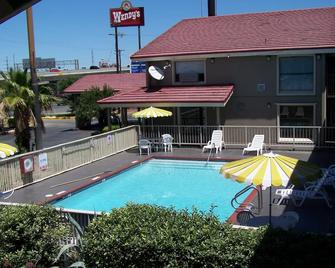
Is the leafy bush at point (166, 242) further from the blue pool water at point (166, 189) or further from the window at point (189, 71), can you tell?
the window at point (189, 71)

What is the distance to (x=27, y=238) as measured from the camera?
24.4 feet

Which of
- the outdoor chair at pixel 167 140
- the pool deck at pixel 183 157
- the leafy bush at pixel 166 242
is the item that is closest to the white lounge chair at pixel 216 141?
the pool deck at pixel 183 157

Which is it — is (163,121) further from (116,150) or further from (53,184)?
(53,184)

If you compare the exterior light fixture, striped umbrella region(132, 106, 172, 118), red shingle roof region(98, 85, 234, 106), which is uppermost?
the exterior light fixture

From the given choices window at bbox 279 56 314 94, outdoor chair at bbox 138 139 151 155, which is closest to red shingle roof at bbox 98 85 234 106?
outdoor chair at bbox 138 139 151 155

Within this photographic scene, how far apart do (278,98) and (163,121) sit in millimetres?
6172

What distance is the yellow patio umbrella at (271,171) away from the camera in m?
9.83

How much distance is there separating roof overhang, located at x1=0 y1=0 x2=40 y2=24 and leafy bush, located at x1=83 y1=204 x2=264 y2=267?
3903 millimetres

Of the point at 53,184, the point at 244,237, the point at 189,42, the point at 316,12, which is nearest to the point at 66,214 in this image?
the point at 244,237

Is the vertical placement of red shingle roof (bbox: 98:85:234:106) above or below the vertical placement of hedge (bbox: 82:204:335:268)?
above

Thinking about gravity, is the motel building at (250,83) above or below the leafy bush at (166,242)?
above

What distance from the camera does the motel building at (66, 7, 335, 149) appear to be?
21.4 meters

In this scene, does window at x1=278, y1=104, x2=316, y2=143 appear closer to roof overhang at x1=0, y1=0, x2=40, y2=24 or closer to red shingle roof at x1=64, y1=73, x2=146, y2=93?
red shingle roof at x1=64, y1=73, x2=146, y2=93

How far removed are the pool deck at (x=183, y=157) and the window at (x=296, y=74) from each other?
329cm
